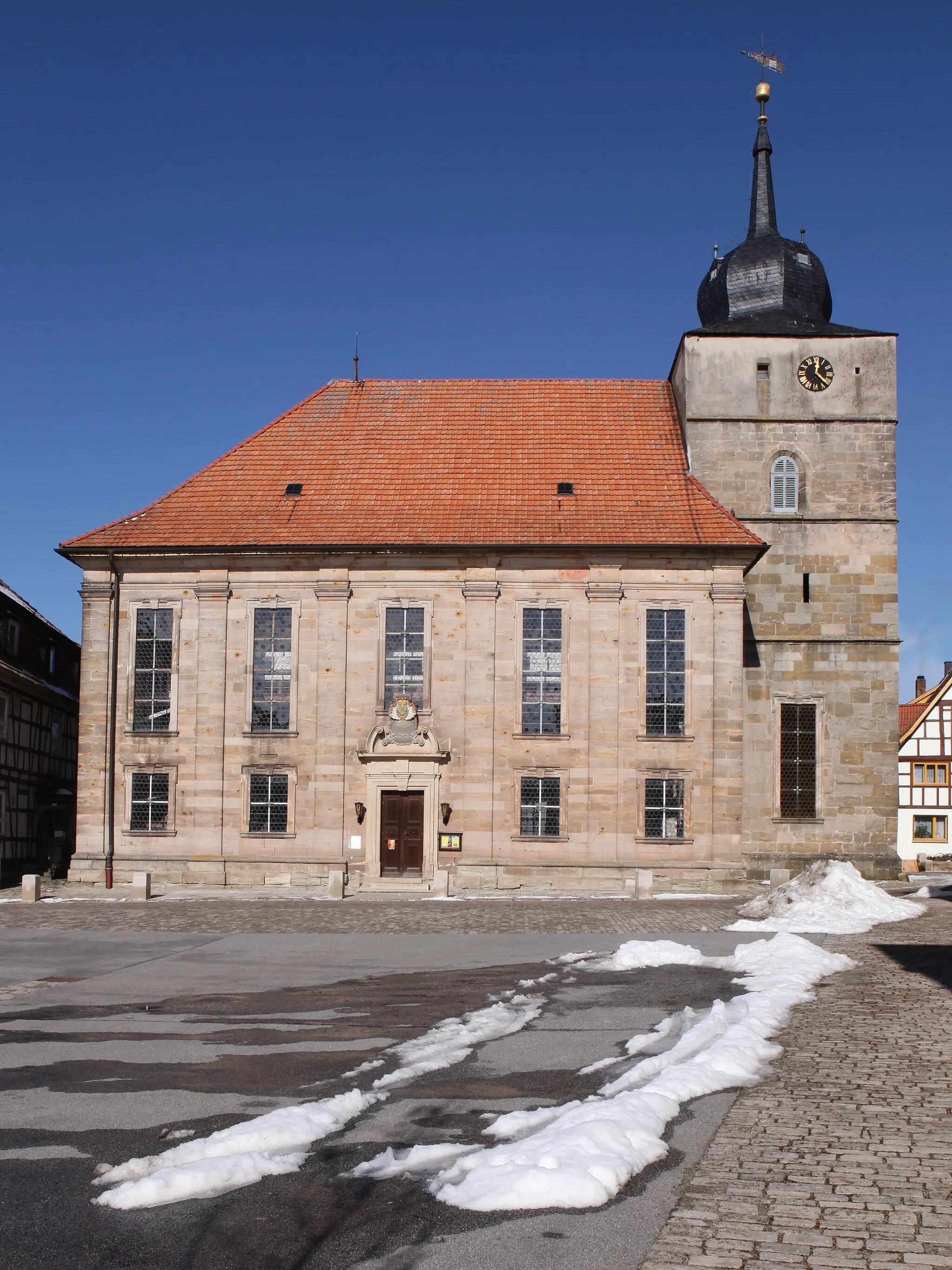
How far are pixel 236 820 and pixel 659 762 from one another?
10829 millimetres

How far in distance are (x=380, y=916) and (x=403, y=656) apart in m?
9.92

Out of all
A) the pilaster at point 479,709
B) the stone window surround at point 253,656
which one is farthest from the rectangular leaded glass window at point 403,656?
the stone window surround at point 253,656

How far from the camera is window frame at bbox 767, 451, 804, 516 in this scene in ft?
111

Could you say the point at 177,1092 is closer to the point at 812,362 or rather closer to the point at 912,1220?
the point at 912,1220

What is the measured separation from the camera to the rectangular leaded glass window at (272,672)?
32.2 m

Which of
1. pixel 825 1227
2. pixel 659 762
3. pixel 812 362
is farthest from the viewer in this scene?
pixel 812 362

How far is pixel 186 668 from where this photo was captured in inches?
1275

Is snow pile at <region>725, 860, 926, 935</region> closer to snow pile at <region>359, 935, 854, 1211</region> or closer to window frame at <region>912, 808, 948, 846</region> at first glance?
snow pile at <region>359, 935, 854, 1211</region>

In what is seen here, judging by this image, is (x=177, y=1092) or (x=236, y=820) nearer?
(x=177, y=1092)

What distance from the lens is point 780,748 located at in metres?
32.8

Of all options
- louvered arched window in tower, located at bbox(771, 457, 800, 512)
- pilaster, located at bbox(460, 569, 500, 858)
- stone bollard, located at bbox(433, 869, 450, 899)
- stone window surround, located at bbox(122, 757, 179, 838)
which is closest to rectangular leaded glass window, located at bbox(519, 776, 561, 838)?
pilaster, located at bbox(460, 569, 500, 858)

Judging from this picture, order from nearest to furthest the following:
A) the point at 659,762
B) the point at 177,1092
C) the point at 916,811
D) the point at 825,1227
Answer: the point at 825,1227 < the point at 177,1092 < the point at 659,762 < the point at 916,811

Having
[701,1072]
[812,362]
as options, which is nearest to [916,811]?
[812,362]

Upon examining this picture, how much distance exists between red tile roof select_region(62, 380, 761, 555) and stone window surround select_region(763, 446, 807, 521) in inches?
75.2
